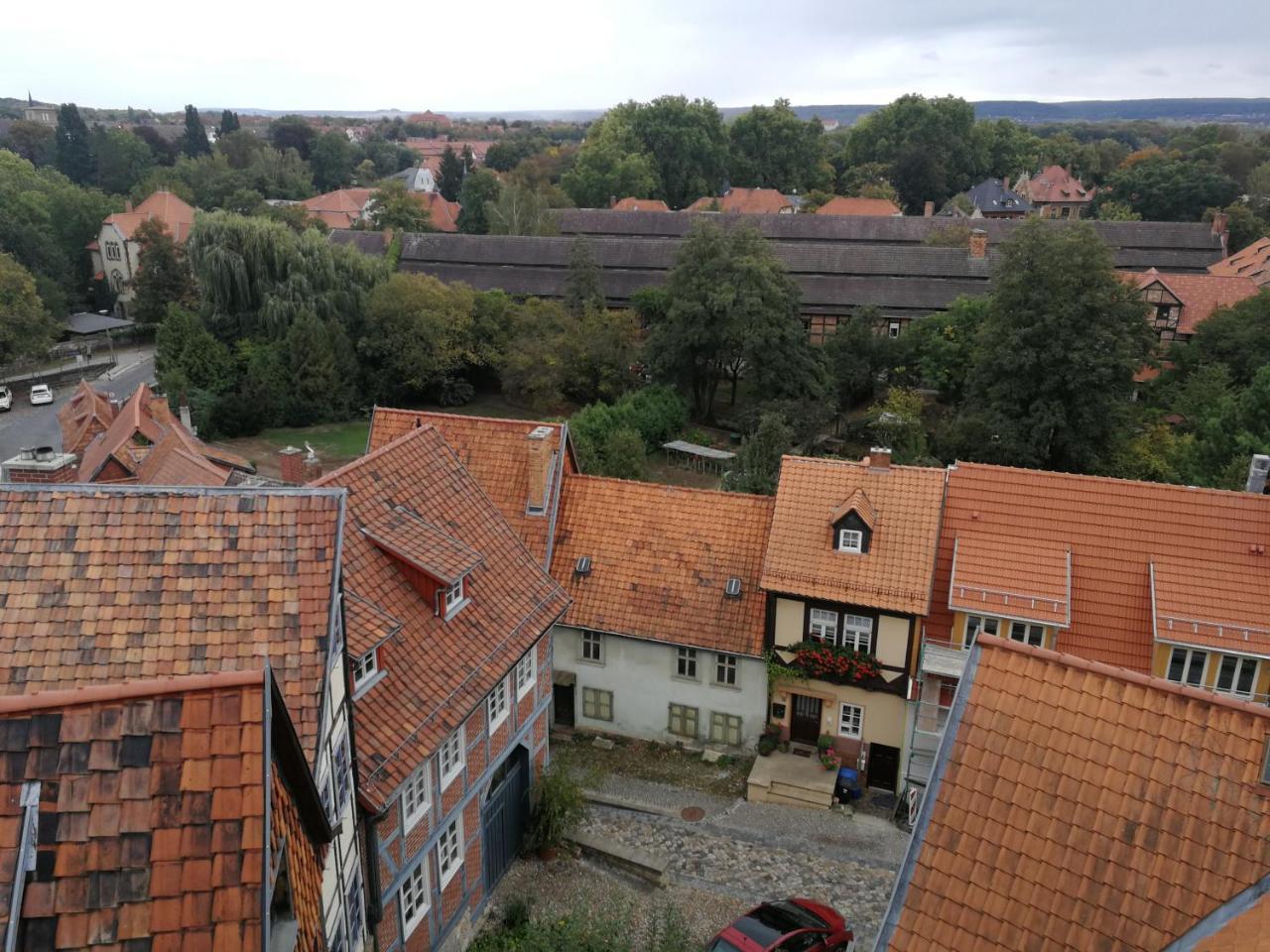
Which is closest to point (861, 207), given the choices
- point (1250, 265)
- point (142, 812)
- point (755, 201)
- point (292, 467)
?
point (755, 201)

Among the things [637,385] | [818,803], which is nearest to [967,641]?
[818,803]

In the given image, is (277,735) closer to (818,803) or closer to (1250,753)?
(1250,753)

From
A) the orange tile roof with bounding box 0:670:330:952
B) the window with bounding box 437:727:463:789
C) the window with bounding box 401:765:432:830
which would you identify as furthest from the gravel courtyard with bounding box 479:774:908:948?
the orange tile roof with bounding box 0:670:330:952

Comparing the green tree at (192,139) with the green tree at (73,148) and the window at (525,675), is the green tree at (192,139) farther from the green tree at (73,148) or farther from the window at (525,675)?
the window at (525,675)

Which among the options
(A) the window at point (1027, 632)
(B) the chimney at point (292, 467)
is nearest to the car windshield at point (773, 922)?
(A) the window at point (1027, 632)

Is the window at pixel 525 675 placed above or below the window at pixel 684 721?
above
